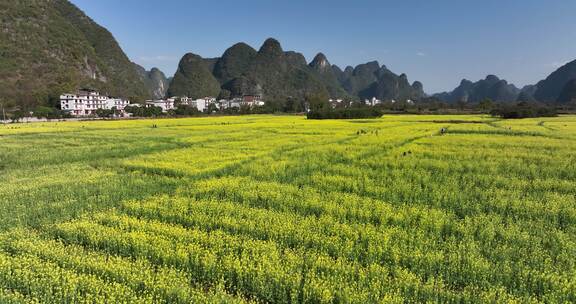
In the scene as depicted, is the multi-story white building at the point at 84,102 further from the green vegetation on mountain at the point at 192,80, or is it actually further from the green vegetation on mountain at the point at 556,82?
the green vegetation on mountain at the point at 556,82

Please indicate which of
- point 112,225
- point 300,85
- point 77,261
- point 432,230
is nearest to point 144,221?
point 112,225

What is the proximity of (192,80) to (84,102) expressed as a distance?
252 ft

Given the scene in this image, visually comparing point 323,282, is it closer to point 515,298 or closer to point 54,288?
point 515,298

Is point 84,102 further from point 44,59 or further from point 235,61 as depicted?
point 235,61

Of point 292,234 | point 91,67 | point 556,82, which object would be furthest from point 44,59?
point 556,82

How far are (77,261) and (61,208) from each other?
4.02m

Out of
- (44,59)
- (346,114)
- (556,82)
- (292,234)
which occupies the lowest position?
(292,234)

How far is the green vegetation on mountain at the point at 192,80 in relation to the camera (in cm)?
15688

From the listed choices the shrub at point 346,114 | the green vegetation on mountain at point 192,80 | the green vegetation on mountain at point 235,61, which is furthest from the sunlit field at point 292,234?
the green vegetation on mountain at point 235,61

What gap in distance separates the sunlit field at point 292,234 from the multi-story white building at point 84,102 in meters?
79.3

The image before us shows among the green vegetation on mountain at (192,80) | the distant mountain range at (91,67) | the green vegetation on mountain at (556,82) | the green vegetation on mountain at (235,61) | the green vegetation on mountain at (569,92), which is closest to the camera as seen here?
the distant mountain range at (91,67)

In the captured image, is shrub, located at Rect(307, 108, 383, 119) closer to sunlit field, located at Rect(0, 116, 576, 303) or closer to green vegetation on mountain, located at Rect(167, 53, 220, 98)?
sunlit field, located at Rect(0, 116, 576, 303)

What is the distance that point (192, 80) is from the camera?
16100 cm

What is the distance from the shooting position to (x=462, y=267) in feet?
18.5
